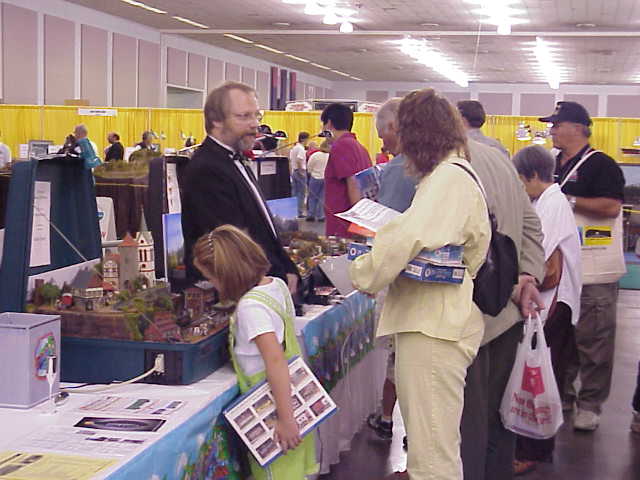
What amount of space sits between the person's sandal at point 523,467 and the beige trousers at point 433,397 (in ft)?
4.41

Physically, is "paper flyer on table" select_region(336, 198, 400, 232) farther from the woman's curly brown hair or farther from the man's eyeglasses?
the man's eyeglasses

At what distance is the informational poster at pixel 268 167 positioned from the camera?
3.94m

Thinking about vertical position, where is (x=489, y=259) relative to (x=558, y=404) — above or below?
above

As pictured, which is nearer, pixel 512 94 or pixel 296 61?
pixel 296 61

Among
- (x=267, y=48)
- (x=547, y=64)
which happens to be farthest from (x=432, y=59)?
(x=267, y=48)

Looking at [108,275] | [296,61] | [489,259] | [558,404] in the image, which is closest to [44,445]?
[108,275]

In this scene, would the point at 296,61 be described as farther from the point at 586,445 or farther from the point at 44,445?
the point at 44,445

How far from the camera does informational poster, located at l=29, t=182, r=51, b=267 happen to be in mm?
2252

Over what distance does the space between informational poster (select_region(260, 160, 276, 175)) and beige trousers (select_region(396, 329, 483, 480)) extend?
183 cm

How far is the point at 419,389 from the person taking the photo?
2.23 meters

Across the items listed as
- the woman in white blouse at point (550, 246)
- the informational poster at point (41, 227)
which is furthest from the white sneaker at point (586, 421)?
the informational poster at point (41, 227)

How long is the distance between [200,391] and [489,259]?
882 mm

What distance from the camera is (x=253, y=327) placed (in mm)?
2127

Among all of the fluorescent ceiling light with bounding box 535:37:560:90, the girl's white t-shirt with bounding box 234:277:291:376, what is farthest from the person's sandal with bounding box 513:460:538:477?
the fluorescent ceiling light with bounding box 535:37:560:90
